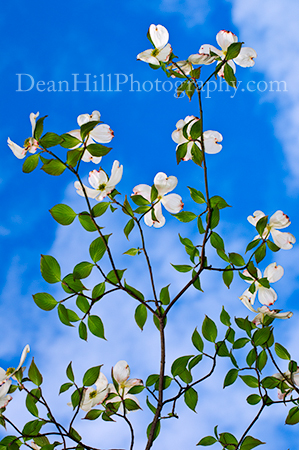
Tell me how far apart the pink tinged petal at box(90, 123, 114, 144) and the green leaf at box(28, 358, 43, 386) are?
0.52 metres

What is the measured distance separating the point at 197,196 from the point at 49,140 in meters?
0.34

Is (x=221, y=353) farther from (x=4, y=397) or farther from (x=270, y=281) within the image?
(x=4, y=397)

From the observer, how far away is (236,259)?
0.84 metres

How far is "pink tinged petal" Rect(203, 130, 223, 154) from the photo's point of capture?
0.86 m

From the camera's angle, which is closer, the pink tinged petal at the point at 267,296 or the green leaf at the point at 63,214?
the green leaf at the point at 63,214

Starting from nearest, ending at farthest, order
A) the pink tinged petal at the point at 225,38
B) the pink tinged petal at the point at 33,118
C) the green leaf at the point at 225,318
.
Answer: the pink tinged petal at the point at 33,118 → the pink tinged petal at the point at 225,38 → the green leaf at the point at 225,318

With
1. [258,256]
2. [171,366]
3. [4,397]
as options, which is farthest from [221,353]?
[4,397]

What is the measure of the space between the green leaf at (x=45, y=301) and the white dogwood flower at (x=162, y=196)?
0.93 ft

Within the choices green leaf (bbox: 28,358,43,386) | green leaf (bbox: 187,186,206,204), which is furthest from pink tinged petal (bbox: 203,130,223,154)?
green leaf (bbox: 28,358,43,386)

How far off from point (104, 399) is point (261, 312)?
0.42 metres

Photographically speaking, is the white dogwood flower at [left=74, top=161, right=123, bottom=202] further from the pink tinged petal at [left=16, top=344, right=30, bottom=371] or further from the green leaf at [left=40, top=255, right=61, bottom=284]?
the pink tinged petal at [left=16, top=344, right=30, bottom=371]

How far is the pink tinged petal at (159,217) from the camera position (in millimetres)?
889

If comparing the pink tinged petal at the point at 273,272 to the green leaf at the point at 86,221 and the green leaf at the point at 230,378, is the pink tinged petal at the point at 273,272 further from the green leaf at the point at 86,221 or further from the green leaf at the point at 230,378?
the green leaf at the point at 86,221

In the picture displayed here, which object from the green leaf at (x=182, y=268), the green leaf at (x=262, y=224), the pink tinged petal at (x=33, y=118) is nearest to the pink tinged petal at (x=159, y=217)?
the green leaf at (x=182, y=268)
